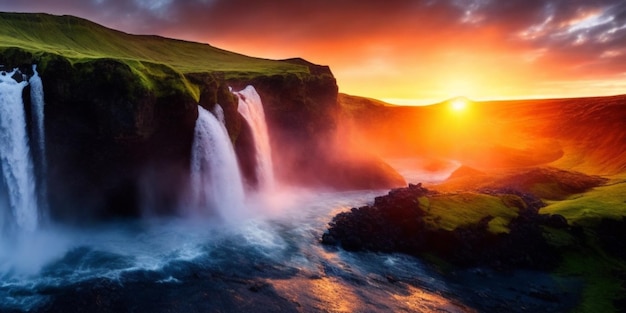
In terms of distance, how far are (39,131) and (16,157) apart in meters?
2.72

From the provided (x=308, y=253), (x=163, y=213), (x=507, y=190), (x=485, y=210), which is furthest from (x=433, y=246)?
(x=163, y=213)

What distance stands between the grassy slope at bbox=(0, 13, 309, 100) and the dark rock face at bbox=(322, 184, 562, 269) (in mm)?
21326

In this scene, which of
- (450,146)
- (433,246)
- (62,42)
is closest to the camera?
(433,246)

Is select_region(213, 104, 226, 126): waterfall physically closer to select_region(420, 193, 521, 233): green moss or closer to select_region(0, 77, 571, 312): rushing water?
select_region(0, 77, 571, 312): rushing water

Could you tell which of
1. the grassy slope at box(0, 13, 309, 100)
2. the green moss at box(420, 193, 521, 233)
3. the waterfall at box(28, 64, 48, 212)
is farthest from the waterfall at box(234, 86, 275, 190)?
the green moss at box(420, 193, 521, 233)

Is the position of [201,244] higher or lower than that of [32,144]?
lower

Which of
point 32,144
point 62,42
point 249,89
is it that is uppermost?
point 62,42

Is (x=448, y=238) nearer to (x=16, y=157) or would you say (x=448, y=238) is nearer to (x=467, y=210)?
(x=467, y=210)

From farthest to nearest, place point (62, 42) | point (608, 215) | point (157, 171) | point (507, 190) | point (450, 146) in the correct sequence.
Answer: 1. point (450, 146)
2. point (62, 42)
3. point (507, 190)
4. point (157, 171)
5. point (608, 215)

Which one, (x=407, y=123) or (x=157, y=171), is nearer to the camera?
(x=157, y=171)

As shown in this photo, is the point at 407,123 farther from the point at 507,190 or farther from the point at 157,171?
the point at 157,171

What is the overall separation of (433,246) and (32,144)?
34521mm

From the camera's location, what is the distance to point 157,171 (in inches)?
1545

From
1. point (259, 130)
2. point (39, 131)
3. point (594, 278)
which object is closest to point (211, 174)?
point (259, 130)
